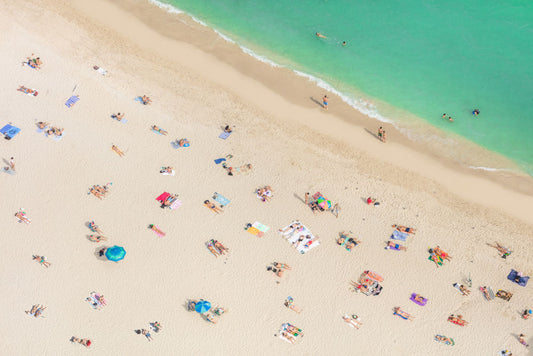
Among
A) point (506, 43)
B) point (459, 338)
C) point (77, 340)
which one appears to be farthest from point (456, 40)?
point (77, 340)

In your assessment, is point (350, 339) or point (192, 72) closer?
point (350, 339)

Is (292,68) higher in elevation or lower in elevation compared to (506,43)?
lower

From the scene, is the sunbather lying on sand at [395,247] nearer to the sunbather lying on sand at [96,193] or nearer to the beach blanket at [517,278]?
the beach blanket at [517,278]

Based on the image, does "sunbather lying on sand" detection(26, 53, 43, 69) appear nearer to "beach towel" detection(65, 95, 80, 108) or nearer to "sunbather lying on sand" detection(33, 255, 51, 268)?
"beach towel" detection(65, 95, 80, 108)

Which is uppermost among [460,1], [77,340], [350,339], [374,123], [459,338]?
[460,1]

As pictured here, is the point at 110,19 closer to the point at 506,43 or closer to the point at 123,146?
the point at 123,146

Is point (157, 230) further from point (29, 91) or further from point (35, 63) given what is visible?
point (35, 63)

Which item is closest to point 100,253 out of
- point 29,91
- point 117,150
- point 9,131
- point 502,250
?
point 117,150
